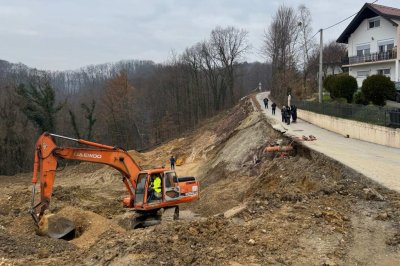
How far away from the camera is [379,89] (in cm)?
3156

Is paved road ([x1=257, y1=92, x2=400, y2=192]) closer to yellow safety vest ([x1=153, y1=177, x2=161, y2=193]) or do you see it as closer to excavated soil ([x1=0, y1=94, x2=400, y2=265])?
excavated soil ([x1=0, y1=94, x2=400, y2=265])

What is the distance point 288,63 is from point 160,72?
38.6 meters

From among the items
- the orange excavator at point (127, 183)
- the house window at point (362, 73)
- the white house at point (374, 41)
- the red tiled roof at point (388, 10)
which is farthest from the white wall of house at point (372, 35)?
the orange excavator at point (127, 183)

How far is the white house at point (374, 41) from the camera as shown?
4384cm

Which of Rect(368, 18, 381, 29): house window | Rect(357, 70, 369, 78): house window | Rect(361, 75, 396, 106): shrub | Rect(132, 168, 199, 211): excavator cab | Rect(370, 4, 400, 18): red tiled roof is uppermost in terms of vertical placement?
Rect(370, 4, 400, 18): red tiled roof

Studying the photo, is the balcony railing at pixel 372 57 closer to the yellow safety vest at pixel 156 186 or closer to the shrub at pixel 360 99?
the shrub at pixel 360 99

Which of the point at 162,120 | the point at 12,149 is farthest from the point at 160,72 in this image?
the point at 12,149

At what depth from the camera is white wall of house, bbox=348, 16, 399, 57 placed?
4453 centimetres

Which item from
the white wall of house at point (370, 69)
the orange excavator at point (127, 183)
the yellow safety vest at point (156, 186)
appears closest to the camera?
the orange excavator at point (127, 183)

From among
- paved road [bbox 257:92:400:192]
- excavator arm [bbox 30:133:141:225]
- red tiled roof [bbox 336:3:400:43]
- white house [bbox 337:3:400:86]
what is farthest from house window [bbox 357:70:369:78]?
excavator arm [bbox 30:133:141:225]

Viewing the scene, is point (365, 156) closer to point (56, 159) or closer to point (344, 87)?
point (56, 159)

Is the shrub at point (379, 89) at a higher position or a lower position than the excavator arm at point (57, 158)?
higher

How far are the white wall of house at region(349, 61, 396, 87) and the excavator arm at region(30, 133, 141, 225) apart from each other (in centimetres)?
3529

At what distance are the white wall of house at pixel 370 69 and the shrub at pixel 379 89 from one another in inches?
521
